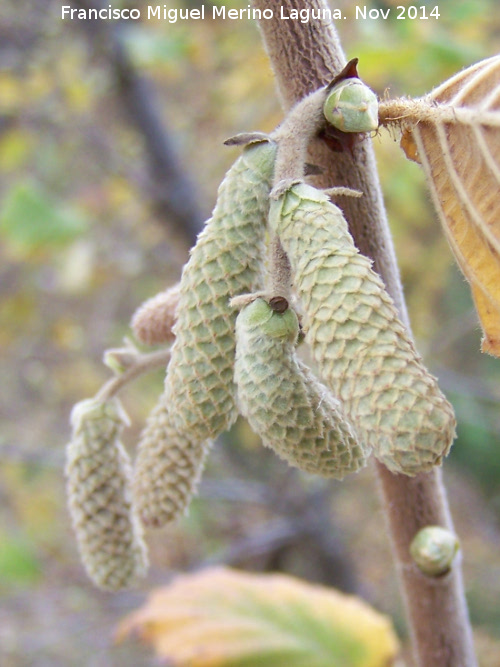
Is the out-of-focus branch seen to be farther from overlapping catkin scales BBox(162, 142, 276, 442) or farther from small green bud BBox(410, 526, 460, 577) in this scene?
overlapping catkin scales BBox(162, 142, 276, 442)

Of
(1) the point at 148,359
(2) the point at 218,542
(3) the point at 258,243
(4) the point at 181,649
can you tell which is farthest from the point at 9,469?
(3) the point at 258,243

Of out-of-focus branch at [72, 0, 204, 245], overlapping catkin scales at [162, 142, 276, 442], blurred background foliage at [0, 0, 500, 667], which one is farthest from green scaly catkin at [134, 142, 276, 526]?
out-of-focus branch at [72, 0, 204, 245]

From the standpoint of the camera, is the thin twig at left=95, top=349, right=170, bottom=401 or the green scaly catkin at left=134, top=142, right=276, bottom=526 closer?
the green scaly catkin at left=134, top=142, right=276, bottom=526

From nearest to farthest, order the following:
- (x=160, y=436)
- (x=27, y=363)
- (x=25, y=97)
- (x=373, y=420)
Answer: (x=373, y=420) < (x=160, y=436) < (x=25, y=97) < (x=27, y=363)

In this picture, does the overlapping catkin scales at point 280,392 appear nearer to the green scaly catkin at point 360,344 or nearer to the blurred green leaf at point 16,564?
the green scaly catkin at point 360,344

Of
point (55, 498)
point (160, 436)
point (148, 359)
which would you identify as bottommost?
point (55, 498)

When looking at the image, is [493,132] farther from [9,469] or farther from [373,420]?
[9,469]

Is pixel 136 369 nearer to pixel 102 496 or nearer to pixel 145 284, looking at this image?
pixel 102 496

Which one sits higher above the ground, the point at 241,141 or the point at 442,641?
the point at 241,141
